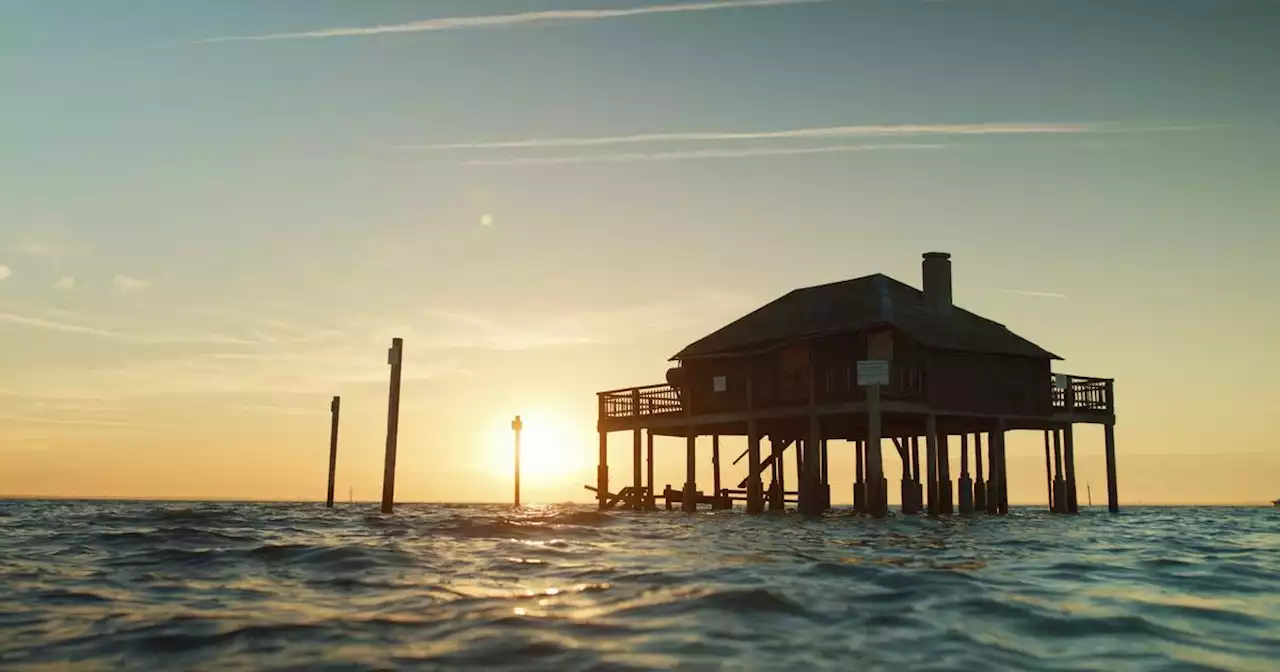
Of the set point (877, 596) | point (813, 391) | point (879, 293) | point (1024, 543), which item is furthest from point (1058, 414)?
point (877, 596)

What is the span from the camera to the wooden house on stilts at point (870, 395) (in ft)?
111

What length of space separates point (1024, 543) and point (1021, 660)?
1311 cm

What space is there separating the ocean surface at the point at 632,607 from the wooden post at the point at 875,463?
45.4 feet

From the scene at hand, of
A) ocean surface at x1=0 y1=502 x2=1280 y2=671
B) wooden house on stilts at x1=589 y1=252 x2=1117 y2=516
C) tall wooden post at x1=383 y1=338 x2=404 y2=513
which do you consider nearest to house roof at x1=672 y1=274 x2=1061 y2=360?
wooden house on stilts at x1=589 y1=252 x2=1117 y2=516

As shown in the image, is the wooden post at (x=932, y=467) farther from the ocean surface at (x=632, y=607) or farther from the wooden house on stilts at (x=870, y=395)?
the ocean surface at (x=632, y=607)

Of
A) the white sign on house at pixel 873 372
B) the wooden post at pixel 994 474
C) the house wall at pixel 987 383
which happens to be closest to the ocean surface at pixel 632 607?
the white sign on house at pixel 873 372

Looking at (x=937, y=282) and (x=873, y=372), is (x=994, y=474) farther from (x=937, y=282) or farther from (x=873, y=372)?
(x=873, y=372)

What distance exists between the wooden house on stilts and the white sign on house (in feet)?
0.20

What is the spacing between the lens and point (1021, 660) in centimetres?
744

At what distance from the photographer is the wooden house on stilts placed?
A: 111ft

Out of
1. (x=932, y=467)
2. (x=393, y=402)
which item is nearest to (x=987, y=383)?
(x=932, y=467)

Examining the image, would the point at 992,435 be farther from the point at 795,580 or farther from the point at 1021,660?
the point at 1021,660

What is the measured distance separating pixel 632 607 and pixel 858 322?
25.2 meters

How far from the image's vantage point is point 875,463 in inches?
1272
